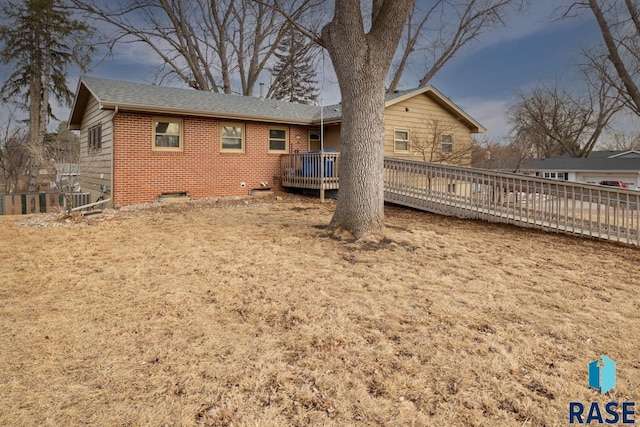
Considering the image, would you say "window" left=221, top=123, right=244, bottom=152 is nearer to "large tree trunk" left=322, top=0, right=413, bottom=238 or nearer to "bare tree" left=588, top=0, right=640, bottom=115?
"large tree trunk" left=322, top=0, right=413, bottom=238

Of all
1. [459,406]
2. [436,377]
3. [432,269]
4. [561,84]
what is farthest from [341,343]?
[561,84]

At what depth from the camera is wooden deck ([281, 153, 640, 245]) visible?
648 cm

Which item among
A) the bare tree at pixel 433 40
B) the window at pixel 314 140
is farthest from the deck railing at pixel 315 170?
the bare tree at pixel 433 40

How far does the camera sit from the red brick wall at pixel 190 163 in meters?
10.5

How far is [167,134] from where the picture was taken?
36.7ft

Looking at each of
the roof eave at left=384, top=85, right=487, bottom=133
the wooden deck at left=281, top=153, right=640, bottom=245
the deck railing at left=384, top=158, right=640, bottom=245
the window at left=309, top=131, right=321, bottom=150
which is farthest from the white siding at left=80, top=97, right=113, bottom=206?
the roof eave at left=384, top=85, right=487, bottom=133

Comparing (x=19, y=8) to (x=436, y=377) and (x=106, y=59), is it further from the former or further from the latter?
(x=436, y=377)

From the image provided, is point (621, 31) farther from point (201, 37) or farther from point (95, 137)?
point (201, 37)

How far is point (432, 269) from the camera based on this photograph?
15.6 ft

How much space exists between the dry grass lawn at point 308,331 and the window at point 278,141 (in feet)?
26.2

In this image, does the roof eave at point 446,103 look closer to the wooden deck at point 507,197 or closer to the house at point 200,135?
the house at point 200,135

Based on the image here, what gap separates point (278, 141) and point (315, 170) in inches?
106

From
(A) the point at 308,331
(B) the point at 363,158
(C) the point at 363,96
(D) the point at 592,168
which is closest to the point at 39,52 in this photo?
(C) the point at 363,96

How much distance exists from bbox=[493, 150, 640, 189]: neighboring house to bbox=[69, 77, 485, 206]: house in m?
15.4
